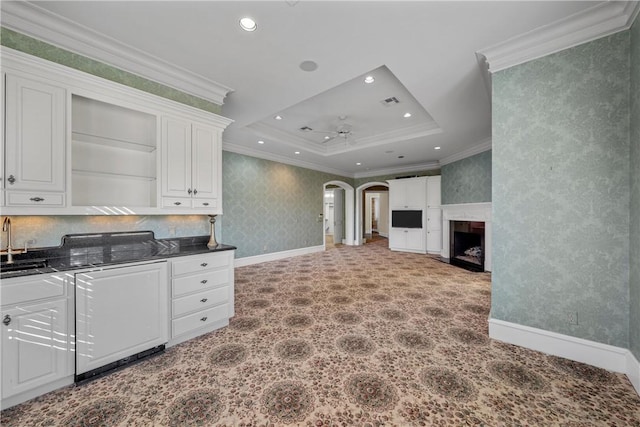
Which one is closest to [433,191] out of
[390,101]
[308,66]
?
[390,101]

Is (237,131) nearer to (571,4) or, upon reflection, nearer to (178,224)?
(178,224)

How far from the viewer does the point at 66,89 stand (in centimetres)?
197

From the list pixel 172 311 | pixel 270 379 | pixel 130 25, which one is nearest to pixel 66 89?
pixel 130 25

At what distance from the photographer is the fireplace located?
16.7 ft

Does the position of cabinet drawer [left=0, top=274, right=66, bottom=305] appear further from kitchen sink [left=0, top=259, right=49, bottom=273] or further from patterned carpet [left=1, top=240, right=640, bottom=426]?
patterned carpet [left=1, top=240, right=640, bottom=426]

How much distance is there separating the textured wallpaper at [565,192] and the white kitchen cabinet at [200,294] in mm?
2902

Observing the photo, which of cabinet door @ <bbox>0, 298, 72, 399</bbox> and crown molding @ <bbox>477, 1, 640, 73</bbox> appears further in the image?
crown molding @ <bbox>477, 1, 640, 73</bbox>

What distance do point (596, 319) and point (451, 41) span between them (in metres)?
2.70

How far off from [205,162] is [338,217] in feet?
22.1

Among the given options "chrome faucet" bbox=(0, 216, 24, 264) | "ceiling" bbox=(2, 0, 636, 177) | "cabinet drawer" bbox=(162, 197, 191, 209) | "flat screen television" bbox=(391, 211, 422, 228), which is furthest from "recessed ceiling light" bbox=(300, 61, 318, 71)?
"flat screen television" bbox=(391, 211, 422, 228)

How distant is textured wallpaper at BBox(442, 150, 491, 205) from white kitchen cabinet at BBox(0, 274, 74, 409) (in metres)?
6.79

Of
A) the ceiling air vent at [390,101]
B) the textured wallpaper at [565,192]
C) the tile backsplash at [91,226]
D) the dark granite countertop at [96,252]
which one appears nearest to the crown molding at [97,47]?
the tile backsplash at [91,226]

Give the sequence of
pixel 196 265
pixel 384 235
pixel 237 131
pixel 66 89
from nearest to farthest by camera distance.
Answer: pixel 66 89 < pixel 196 265 < pixel 237 131 < pixel 384 235

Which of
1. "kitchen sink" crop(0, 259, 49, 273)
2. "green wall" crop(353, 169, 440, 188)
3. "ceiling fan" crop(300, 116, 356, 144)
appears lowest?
"kitchen sink" crop(0, 259, 49, 273)
